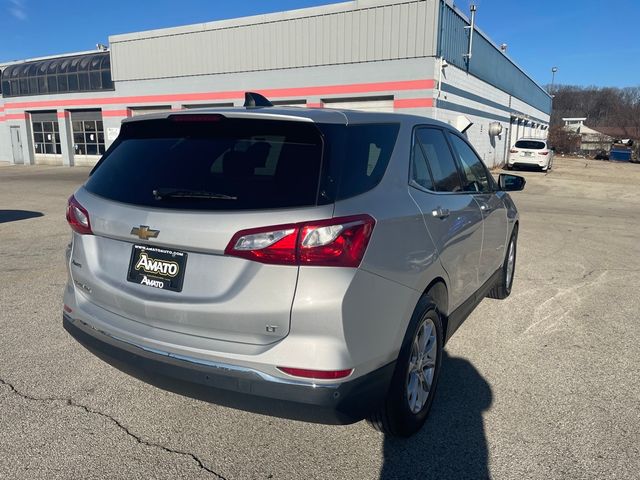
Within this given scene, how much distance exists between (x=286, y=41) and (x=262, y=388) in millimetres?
20945

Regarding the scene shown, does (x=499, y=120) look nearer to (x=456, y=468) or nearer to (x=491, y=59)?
(x=491, y=59)

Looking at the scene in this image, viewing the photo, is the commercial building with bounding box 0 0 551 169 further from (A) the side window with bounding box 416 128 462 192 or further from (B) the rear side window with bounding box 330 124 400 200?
(B) the rear side window with bounding box 330 124 400 200

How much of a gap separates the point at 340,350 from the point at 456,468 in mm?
1026

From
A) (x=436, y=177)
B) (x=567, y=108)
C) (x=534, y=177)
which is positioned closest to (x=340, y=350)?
(x=436, y=177)

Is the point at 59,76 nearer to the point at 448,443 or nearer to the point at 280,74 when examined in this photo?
the point at 280,74

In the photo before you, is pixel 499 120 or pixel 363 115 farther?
pixel 499 120

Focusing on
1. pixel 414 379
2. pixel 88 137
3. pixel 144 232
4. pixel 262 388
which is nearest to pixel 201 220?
pixel 144 232

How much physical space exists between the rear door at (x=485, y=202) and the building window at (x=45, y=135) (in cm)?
3171

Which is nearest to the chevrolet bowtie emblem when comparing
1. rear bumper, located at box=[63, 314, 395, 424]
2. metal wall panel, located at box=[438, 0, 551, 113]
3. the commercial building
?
rear bumper, located at box=[63, 314, 395, 424]

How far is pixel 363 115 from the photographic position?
2.67m

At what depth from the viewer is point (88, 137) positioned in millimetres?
29344

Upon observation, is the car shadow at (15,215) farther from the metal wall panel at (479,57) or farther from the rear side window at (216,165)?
the metal wall panel at (479,57)

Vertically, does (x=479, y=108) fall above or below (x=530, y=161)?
above

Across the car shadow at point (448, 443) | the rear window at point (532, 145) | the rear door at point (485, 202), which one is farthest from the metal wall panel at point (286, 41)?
the car shadow at point (448, 443)
